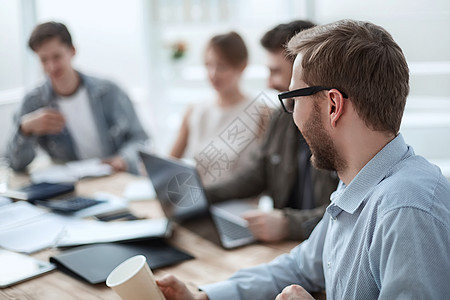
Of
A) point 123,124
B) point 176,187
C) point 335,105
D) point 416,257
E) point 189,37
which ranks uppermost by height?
point 335,105

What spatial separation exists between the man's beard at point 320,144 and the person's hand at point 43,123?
1.84 metres

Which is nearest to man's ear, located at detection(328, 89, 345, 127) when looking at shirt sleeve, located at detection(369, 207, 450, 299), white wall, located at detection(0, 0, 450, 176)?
shirt sleeve, located at detection(369, 207, 450, 299)

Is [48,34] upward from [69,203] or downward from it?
upward

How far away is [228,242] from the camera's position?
1646mm

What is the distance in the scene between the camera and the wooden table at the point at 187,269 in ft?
4.49

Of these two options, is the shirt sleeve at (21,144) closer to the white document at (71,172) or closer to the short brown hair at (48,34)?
the white document at (71,172)

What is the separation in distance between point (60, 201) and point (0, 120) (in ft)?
3.65

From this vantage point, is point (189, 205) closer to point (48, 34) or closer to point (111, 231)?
point (111, 231)

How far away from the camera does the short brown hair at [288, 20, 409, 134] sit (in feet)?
3.33

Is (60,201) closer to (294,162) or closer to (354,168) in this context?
(294,162)

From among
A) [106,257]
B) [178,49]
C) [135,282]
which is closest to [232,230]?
[106,257]

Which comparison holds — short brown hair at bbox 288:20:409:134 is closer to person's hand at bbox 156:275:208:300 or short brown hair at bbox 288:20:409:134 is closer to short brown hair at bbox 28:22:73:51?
person's hand at bbox 156:275:208:300

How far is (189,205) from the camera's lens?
164 centimetres

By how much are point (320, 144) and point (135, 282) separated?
1.55ft
